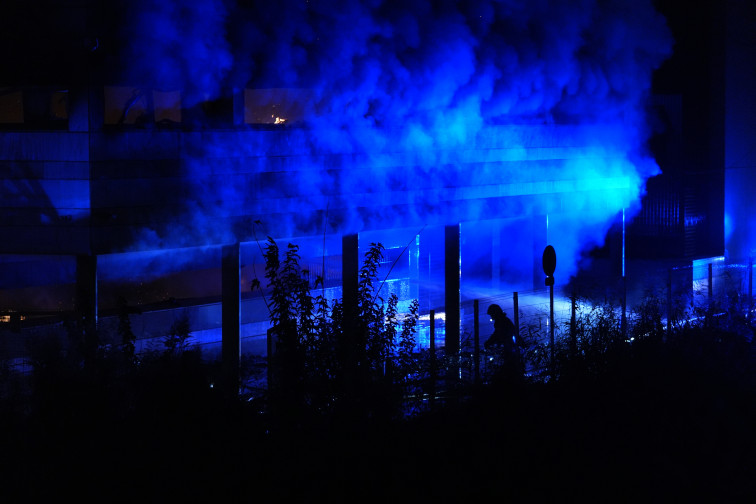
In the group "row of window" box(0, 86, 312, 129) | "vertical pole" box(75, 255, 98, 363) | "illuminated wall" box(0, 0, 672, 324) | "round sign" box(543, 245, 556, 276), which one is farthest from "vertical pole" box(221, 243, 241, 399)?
"round sign" box(543, 245, 556, 276)

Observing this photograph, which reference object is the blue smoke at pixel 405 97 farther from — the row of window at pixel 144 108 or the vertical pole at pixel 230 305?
the vertical pole at pixel 230 305

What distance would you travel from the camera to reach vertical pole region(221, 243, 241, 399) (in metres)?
10.7

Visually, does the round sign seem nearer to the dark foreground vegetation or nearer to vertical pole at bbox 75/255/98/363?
the dark foreground vegetation

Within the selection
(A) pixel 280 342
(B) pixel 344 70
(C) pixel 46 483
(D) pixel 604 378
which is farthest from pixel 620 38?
(C) pixel 46 483

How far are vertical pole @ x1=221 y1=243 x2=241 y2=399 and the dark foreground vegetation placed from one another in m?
2.55

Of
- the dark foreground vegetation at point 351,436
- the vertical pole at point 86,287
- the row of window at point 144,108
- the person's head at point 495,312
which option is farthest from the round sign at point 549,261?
the vertical pole at point 86,287

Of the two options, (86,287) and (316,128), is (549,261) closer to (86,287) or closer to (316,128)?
(316,128)

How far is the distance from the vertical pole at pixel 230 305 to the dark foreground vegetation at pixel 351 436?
255cm

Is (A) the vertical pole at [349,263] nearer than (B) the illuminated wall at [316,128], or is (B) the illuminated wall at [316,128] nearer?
(B) the illuminated wall at [316,128]

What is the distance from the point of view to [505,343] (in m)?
9.77

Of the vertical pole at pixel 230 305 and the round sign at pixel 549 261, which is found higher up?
the round sign at pixel 549 261

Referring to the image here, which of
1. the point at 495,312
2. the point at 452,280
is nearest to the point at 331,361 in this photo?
the point at 495,312

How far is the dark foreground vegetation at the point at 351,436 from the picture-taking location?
631 cm

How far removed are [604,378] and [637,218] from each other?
9729 mm
